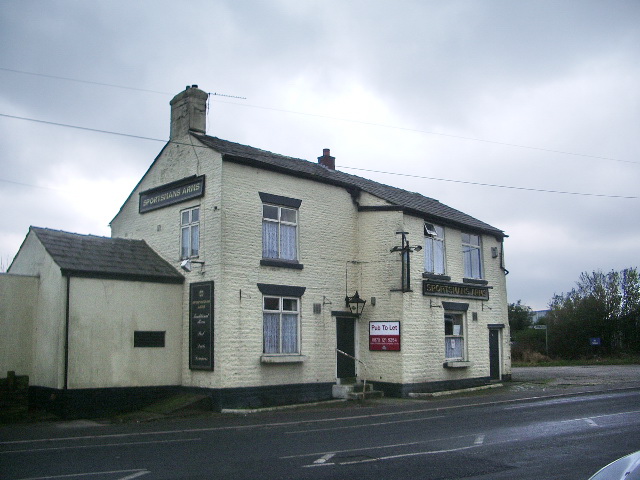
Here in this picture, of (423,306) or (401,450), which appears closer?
(401,450)

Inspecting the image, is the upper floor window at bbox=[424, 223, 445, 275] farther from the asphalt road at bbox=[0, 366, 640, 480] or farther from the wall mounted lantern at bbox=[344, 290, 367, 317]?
the asphalt road at bbox=[0, 366, 640, 480]

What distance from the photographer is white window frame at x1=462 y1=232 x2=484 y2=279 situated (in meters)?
25.1

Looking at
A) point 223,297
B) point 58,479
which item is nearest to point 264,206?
point 223,297

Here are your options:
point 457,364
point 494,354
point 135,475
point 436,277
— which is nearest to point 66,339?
point 135,475

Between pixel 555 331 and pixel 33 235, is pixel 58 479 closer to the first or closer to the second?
pixel 33 235

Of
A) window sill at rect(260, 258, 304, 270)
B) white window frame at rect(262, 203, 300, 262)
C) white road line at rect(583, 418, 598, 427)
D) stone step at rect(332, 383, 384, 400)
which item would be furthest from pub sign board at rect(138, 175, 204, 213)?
white road line at rect(583, 418, 598, 427)

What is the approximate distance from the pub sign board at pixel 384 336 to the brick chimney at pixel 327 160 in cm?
802

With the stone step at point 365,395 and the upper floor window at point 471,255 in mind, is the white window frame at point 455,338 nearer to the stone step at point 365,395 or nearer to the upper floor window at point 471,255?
the upper floor window at point 471,255

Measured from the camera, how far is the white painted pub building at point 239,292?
57.9ft

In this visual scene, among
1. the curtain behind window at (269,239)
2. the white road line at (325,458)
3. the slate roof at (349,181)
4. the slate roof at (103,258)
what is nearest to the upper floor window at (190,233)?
the slate roof at (103,258)

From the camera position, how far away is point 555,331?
4534cm

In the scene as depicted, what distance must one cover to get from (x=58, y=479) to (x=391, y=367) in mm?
13867

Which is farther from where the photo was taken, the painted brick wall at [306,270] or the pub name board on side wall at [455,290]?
the pub name board on side wall at [455,290]

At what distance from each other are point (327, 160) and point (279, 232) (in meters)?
7.73
